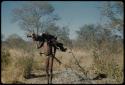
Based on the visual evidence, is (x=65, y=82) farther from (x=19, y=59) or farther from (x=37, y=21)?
(x=37, y=21)

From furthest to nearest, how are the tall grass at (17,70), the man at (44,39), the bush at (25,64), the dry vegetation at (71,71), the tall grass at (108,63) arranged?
1. the bush at (25,64)
2. the tall grass at (108,63)
3. the dry vegetation at (71,71)
4. the tall grass at (17,70)
5. the man at (44,39)

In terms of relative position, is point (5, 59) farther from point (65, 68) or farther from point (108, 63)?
point (108, 63)

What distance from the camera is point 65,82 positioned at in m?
9.13

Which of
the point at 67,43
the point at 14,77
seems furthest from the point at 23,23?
the point at 14,77

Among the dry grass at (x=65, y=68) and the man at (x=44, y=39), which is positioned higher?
the man at (x=44, y=39)

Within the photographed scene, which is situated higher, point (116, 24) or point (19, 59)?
point (116, 24)

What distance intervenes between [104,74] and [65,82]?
150 cm

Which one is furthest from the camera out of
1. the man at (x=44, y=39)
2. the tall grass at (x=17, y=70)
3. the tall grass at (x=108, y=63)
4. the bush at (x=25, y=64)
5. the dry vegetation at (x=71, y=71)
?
the bush at (x=25, y=64)

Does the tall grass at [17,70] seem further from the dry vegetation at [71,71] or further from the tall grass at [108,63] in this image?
the tall grass at [108,63]

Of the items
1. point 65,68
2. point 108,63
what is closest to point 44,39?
point 108,63

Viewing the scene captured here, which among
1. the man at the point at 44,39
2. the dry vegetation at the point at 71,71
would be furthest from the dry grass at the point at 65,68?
the man at the point at 44,39

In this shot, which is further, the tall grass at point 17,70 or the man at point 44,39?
the tall grass at point 17,70

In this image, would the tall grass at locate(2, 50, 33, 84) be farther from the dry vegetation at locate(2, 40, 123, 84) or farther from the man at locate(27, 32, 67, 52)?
the man at locate(27, 32, 67, 52)

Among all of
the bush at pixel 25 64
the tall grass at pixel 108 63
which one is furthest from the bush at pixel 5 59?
the tall grass at pixel 108 63
